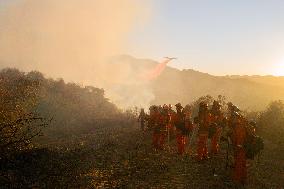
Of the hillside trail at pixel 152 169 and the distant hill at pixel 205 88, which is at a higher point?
the distant hill at pixel 205 88

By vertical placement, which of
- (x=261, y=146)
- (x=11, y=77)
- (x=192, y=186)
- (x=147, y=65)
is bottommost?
(x=192, y=186)

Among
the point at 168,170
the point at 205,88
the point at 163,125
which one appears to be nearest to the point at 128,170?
the point at 168,170

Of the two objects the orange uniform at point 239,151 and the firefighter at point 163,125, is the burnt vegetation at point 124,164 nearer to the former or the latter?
the orange uniform at point 239,151

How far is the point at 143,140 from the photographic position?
3006cm

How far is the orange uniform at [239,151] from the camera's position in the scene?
64.6 ft

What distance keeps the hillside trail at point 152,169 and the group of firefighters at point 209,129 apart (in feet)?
2.33

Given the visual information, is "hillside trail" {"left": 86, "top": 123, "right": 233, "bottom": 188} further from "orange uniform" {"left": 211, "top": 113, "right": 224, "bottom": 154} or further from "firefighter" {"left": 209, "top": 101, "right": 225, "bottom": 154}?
"firefighter" {"left": 209, "top": 101, "right": 225, "bottom": 154}

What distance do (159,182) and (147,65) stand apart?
97.7 metres

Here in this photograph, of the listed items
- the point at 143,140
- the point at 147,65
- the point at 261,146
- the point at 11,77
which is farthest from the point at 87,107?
the point at 147,65

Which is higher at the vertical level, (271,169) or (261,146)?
(261,146)

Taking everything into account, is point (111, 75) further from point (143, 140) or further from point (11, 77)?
point (143, 140)

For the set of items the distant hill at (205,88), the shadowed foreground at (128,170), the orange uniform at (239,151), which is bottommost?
the shadowed foreground at (128,170)

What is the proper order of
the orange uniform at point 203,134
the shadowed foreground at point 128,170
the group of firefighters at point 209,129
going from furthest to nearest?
the orange uniform at point 203,134
the group of firefighters at point 209,129
the shadowed foreground at point 128,170

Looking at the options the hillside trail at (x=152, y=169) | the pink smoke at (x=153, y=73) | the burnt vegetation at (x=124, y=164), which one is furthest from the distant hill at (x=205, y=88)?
the hillside trail at (x=152, y=169)
